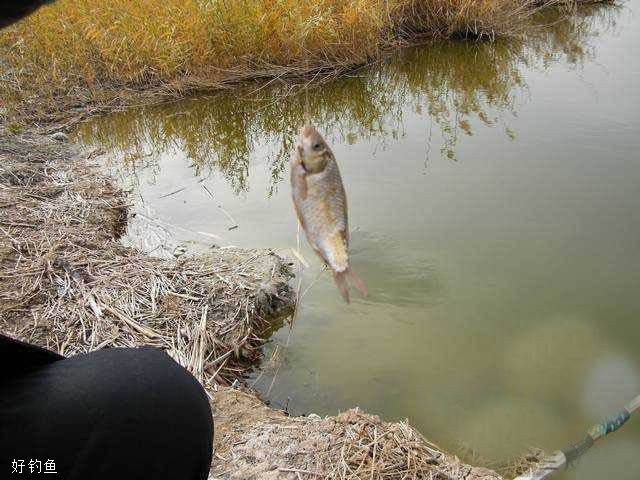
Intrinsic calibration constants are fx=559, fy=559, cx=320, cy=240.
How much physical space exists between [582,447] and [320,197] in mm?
2129

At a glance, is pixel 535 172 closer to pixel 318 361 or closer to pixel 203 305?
pixel 318 361

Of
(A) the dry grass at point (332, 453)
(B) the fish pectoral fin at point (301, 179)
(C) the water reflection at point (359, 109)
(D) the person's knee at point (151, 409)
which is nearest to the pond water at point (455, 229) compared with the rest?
(C) the water reflection at point (359, 109)

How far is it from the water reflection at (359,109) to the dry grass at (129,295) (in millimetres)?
1708

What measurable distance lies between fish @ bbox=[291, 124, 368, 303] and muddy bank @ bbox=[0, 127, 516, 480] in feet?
4.09

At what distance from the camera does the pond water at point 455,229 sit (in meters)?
2.86

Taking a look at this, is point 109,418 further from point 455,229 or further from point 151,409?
point 455,229

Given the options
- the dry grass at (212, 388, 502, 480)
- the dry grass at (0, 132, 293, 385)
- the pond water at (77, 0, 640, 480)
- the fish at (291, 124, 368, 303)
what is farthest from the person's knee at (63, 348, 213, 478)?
the pond water at (77, 0, 640, 480)

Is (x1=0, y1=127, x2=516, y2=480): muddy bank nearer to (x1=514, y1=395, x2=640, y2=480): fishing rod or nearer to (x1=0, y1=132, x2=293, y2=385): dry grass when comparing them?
(x1=0, y1=132, x2=293, y2=385): dry grass

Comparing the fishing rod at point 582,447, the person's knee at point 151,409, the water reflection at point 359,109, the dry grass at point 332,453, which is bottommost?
the fishing rod at point 582,447

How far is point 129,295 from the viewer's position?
3238 mm

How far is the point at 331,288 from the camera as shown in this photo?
370 centimetres

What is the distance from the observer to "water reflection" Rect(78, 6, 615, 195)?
6000 millimetres
